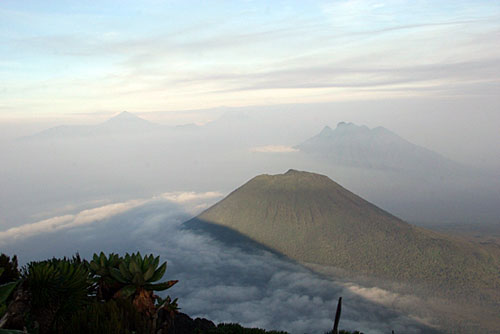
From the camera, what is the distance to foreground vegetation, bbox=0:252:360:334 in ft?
24.3

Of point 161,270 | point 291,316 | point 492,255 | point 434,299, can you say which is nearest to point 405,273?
point 434,299

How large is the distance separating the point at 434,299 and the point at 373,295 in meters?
25.4

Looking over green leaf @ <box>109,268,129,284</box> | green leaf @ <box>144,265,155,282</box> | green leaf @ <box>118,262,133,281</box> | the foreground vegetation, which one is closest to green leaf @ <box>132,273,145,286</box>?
the foreground vegetation

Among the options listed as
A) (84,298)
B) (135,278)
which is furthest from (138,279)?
(84,298)

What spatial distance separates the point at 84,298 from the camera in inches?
360

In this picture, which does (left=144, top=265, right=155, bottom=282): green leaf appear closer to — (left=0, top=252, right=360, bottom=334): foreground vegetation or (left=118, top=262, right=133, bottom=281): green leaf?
(left=0, top=252, right=360, bottom=334): foreground vegetation

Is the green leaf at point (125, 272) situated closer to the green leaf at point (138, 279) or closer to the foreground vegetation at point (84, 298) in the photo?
the foreground vegetation at point (84, 298)

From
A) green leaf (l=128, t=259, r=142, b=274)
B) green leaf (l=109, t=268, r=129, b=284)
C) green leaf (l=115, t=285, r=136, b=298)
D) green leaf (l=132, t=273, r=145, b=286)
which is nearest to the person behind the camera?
green leaf (l=115, t=285, r=136, b=298)

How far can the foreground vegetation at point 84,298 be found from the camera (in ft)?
24.3

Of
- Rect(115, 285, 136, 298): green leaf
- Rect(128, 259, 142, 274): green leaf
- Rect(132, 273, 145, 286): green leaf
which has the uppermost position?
Rect(128, 259, 142, 274): green leaf

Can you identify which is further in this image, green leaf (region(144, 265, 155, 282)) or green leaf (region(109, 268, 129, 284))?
green leaf (region(109, 268, 129, 284))

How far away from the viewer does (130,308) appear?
834 centimetres

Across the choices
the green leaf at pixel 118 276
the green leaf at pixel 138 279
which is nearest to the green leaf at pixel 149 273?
the green leaf at pixel 138 279

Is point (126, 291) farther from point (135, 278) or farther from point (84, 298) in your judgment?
point (84, 298)
